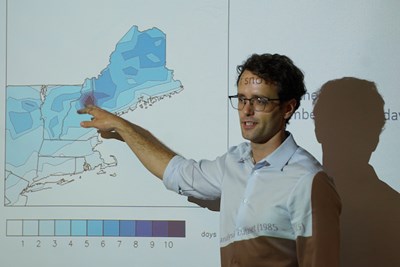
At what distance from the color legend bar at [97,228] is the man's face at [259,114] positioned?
59cm

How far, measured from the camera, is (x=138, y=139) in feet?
7.80

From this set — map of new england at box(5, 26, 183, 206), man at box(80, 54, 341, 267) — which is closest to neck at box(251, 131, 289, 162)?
man at box(80, 54, 341, 267)

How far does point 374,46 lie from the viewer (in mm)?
2352

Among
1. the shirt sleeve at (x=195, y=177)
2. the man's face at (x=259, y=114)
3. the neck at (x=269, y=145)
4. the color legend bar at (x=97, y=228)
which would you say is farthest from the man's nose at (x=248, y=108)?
the color legend bar at (x=97, y=228)

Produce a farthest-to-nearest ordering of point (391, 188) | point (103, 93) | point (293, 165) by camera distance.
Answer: point (103, 93) < point (391, 188) < point (293, 165)

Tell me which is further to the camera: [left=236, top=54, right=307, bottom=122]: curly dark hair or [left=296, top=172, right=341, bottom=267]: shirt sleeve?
[left=236, top=54, right=307, bottom=122]: curly dark hair

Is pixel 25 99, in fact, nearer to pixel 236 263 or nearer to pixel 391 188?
pixel 236 263

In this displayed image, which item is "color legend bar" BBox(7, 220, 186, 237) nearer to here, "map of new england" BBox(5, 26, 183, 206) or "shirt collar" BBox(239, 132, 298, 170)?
"map of new england" BBox(5, 26, 183, 206)

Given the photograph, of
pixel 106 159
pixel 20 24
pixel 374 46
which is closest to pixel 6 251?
pixel 106 159

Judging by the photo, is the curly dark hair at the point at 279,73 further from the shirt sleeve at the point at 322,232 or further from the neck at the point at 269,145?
the shirt sleeve at the point at 322,232

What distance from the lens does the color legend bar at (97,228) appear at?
247 centimetres

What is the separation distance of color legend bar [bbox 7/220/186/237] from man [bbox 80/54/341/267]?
0.38 meters

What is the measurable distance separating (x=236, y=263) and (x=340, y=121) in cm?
67

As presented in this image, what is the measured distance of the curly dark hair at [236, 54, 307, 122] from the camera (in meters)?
2.01
